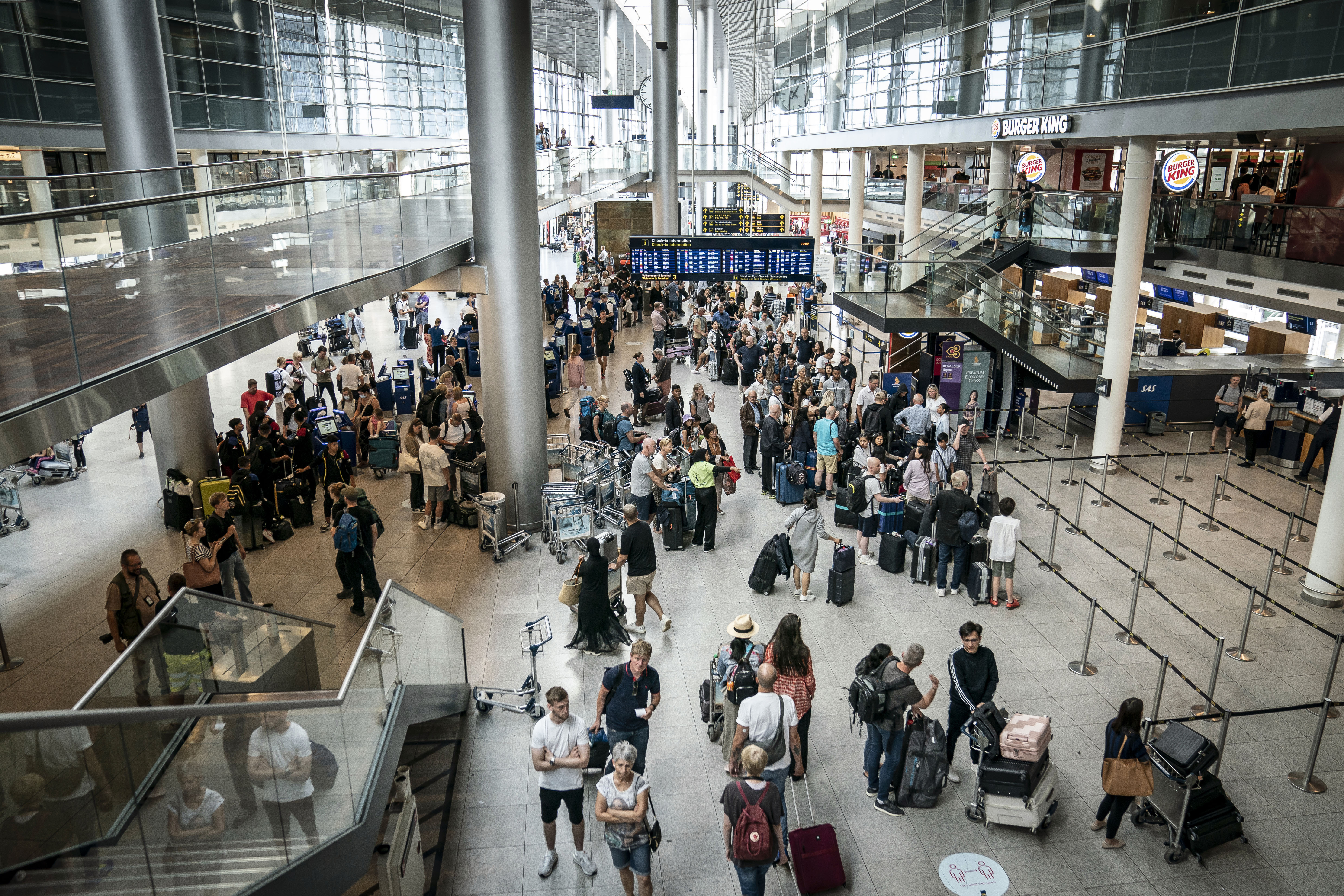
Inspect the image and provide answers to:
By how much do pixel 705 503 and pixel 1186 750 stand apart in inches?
267

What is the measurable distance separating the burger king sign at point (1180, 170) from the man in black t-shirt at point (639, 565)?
42.7 ft

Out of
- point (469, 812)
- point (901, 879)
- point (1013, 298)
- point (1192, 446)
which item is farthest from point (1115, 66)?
point (469, 812)

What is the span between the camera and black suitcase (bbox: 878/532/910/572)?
12.2 metres

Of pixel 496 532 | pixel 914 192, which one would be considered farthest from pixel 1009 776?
pixel 914 192

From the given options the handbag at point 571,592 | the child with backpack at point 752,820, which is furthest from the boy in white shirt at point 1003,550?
the child with backpack at point 752,820

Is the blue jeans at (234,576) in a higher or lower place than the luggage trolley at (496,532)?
Result: higher

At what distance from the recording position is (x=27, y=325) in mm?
6090

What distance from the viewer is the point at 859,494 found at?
42.1ft

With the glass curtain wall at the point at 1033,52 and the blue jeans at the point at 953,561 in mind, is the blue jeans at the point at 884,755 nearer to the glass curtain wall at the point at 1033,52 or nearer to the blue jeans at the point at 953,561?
the blue jeans at the point at 953,561

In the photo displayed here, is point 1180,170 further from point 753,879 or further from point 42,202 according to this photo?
point 42,202

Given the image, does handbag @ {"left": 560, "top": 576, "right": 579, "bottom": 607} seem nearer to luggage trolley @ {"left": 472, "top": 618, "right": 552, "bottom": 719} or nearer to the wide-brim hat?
luggage trolley @ {"left": 472, "top": 618, "right": 552, "bottom": 719}

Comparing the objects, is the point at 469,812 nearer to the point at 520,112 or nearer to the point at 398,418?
the point at 520,112

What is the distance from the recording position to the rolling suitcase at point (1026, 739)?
7.38 metres

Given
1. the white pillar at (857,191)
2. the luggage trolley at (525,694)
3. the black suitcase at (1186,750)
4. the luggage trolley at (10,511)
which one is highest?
the white pillar at (857,191)
